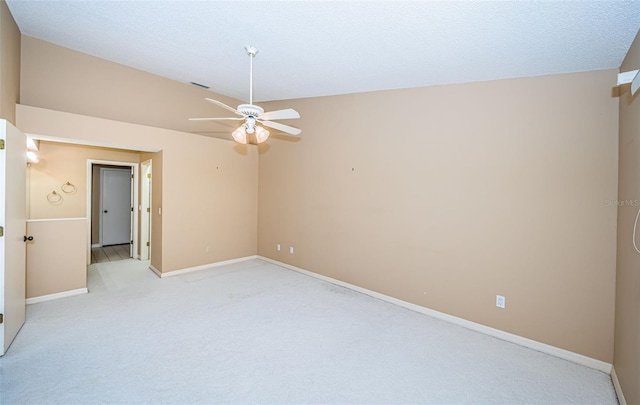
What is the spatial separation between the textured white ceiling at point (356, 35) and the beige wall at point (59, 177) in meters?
2.14

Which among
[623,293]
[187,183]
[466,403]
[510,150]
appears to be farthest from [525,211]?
[187,183]

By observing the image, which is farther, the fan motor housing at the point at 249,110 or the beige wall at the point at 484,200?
the fan motor housing at the point at 249,110

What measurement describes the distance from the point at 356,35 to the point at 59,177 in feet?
18.6

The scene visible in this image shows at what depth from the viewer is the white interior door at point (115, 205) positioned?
735cm

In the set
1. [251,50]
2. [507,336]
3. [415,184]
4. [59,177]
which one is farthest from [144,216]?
[507,336]

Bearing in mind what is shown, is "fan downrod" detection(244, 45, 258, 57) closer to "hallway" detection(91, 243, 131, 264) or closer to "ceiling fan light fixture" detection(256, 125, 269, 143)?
"ceiling fan light fixture" detection(256, 125, 269, 143)

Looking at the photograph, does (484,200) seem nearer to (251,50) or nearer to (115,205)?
(251,50)

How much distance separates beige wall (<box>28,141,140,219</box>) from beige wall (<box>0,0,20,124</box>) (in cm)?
180

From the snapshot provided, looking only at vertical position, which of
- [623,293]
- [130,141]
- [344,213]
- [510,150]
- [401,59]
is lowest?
[623,293]

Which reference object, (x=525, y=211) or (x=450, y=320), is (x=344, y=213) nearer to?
(x=450, y=320)

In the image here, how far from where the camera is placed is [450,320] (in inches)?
129

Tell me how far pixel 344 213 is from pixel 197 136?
305cm

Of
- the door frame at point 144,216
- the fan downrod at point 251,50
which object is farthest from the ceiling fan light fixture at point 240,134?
the door frame at point 144,216

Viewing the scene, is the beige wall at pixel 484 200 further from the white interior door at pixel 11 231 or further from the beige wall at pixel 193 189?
the white interior door at pixel 11 231
